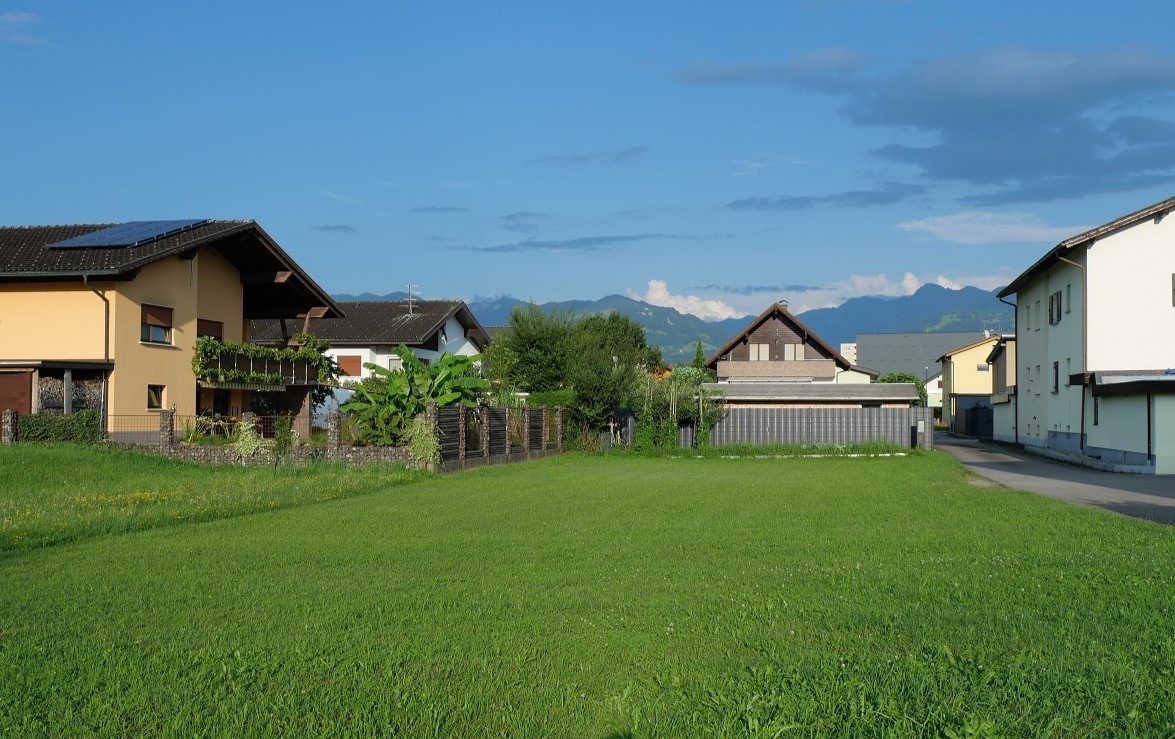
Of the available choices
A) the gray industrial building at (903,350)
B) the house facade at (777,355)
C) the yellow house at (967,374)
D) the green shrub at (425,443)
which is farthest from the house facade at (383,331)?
the gray industrial building at (903,350)

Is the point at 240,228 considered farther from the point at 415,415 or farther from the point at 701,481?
the point at 701,481

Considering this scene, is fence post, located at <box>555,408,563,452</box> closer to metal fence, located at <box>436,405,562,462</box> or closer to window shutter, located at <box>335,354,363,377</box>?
metal fence, located at <box>436,405,562,462</box>

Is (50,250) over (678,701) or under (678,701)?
over

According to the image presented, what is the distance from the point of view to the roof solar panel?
31422mm

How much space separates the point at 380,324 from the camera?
6062 cm

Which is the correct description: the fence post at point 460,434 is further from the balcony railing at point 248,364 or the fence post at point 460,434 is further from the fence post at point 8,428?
the fence post at point 8,428

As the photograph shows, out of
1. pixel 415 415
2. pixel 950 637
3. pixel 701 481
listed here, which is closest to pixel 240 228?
pixel 415 415

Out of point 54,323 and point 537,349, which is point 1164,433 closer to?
point 537,349

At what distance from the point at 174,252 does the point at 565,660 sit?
2772cm

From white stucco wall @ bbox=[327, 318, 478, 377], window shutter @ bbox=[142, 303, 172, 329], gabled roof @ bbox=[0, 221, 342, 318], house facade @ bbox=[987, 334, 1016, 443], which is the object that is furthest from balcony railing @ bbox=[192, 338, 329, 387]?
house facade @ bbox=[987, 334, 1016, 443]

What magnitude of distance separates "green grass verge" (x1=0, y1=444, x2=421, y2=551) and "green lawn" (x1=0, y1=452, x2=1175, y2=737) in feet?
2.91

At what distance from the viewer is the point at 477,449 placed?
30.1m

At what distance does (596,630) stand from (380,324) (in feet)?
179

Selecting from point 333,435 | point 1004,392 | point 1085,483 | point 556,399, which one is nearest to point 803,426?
point 556,399
